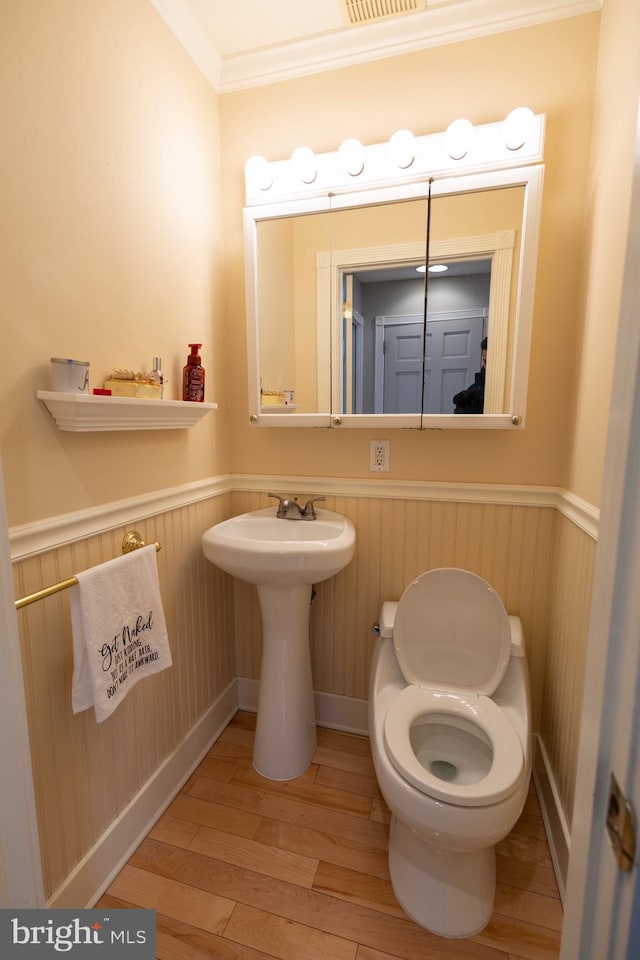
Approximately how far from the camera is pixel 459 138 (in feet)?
4.41

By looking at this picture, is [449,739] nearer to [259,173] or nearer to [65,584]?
[65,584]

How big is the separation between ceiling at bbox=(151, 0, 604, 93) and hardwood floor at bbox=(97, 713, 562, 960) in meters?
2.52

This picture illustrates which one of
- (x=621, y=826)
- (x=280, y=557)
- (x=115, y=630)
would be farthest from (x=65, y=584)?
(x=621, y=826)

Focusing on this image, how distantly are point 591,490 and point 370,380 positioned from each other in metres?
0.77

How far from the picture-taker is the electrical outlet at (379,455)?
1.63m

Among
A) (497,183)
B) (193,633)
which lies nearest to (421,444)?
(497,183)

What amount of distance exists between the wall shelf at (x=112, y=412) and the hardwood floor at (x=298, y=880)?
1276mm

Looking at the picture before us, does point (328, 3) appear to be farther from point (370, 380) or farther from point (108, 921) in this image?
point (108, 921)

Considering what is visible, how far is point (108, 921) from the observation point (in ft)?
3.13

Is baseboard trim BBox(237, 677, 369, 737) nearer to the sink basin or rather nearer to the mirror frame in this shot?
the sink basin

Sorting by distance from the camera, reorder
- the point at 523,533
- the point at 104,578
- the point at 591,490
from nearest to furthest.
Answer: the point at 104,578 → the point at 591,490 → the point at 523,533

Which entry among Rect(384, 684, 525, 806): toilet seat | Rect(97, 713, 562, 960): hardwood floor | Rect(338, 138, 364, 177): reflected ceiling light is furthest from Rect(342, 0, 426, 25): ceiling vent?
Rect(97, 713, 562, 960): hardwood floor

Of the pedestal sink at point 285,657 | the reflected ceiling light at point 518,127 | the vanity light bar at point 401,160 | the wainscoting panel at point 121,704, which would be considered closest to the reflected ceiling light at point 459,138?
the vanity light bar at point 401,160

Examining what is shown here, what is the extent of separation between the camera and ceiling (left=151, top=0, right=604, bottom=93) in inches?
52.2
